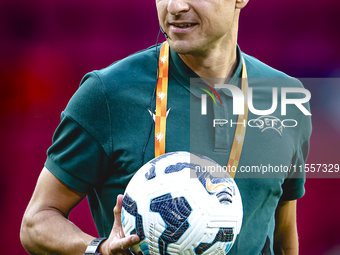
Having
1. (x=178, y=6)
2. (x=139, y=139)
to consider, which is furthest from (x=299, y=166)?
(x=178, y=6)

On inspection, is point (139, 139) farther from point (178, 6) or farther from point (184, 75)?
point (178, 6)

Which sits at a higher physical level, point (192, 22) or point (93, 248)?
point (192, 22)

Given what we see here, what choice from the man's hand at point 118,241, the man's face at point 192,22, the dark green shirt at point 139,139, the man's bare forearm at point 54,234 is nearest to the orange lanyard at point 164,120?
the dark green shirt at point 139,139

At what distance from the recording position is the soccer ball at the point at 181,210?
1.39m

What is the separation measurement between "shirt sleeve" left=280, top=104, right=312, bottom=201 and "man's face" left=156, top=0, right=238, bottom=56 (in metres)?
0.66

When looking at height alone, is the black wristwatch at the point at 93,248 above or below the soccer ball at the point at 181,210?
below

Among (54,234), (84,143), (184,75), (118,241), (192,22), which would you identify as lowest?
(54,234)

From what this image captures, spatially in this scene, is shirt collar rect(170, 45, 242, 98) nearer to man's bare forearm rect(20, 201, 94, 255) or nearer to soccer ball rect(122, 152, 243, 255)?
soccer ball rect(122, 152, 243, 255)

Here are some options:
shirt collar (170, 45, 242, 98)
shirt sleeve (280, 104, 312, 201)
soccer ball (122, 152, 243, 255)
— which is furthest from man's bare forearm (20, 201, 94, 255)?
shirt sleeve (280, 104, 312, 201)

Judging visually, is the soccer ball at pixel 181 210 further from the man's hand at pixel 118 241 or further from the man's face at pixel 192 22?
the man's face at pixel 192 22

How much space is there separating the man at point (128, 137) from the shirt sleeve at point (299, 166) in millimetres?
227

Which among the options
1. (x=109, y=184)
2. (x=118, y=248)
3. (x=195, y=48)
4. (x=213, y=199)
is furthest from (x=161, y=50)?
(x=118, y=248)

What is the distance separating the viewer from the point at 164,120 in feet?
5.59

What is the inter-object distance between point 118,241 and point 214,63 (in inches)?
32.5
